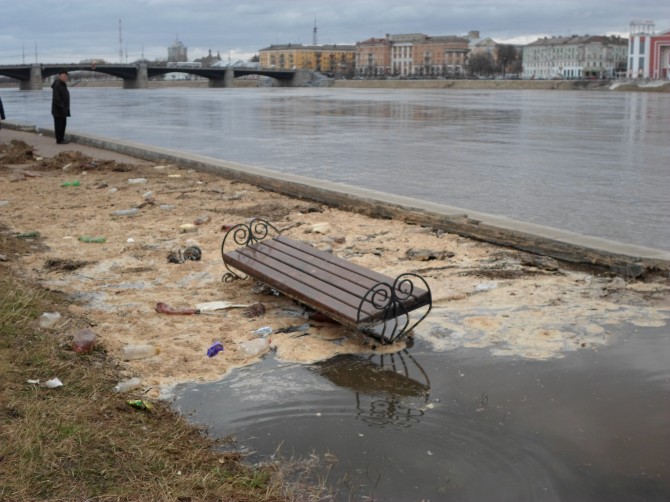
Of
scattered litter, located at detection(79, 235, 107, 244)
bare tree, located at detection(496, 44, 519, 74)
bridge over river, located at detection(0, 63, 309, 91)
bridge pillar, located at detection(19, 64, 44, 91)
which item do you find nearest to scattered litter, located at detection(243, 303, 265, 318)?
scattered litter, located at detection(79, 235, 107, 244)

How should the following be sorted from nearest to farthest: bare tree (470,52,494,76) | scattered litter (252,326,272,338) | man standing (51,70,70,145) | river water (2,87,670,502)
→ river water (2,87,670,502) → scattered litter (252,326,272,338) → man standing (51,70,70,145) → bare tree (470,52,494,76)

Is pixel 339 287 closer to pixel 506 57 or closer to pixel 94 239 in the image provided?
pixel 94 239

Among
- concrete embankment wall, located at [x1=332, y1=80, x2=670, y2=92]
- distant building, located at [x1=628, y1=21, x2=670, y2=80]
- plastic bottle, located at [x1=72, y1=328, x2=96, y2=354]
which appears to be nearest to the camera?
plastic bottle, located at [x1=72, y1=328, x2=96, y2=354]

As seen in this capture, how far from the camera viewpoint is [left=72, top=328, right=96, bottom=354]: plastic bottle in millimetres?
4988

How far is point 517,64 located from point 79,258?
19239 centimetres

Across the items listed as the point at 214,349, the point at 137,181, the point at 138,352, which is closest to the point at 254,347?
the point at 214,349

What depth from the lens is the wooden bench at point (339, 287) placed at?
5141 mm

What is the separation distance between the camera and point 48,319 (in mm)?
5402

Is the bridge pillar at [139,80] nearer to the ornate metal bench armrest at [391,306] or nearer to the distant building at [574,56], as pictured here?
the distant building at [574,56]

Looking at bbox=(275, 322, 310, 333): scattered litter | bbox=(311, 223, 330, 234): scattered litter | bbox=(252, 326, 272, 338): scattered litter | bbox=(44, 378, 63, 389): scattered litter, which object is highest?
bbox=(311, 223, 330, 234): scattered litter

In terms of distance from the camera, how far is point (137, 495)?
10.6 ft

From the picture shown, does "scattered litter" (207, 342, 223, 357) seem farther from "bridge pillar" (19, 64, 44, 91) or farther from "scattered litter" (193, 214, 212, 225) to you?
"bridge pillar" (19, 64, 44, 91)

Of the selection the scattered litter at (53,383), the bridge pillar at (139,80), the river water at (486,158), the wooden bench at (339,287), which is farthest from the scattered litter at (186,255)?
the bridge pillar at (139,80)

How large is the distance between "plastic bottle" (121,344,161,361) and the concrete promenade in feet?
12.2
